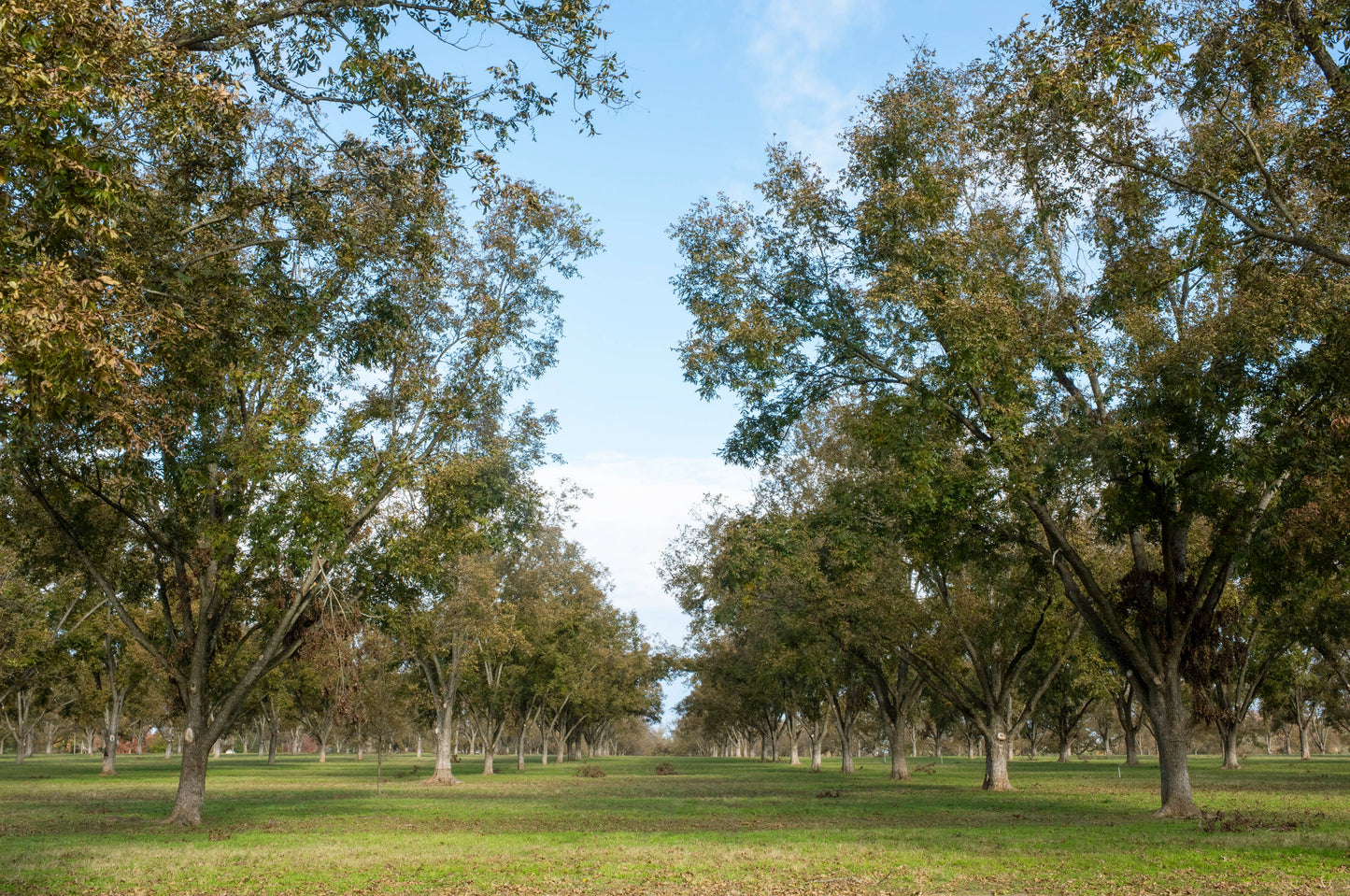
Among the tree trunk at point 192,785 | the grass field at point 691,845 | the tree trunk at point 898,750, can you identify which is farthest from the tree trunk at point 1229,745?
the tree trunk at point 192,785

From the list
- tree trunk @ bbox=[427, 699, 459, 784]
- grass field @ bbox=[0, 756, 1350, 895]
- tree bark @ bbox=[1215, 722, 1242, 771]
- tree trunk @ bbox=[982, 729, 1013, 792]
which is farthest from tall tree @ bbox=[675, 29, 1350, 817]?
tree bark @ bbox=[1215, 722, 1242, 771]

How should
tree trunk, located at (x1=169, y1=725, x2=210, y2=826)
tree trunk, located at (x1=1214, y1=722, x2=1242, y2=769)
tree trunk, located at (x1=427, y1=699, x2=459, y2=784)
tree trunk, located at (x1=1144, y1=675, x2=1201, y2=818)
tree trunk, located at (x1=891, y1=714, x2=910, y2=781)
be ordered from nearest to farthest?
tree trunk, located at (x1=1144, y1=675, x2=1201, y2=818), tree trunk, located at (x1=169, y1=725, x2=210, y2=826), tree trunk, located at (x1=891, y1=714, x2=910, y2=781), tree trunk, located at (x1=427, y1=699, x2=459, y2=784), tree trunk, located at (x1=1214, y1=722, x2=1242, y2=769)

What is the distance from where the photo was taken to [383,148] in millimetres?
11711

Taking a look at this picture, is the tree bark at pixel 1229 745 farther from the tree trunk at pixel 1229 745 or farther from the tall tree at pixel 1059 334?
the tall tree at pixel 1059 334

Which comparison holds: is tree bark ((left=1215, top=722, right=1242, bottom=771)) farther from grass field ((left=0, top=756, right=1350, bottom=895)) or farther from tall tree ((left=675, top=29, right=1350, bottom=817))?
tall tree ((left=675, top=29, right=1350, bottom=817))

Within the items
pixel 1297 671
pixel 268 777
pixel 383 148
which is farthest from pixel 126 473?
pixel 1297 671

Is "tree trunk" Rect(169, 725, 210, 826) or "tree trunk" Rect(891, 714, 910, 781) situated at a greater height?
"tree trunk" Rect(169, 725, 210, 826)

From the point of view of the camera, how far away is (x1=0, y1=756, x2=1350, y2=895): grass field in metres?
11.9

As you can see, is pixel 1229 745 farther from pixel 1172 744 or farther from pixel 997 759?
pixel 1172 744

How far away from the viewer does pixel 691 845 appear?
1605 cm

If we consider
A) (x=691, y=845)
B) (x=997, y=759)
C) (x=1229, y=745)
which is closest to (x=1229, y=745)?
(x=1229, y=745)

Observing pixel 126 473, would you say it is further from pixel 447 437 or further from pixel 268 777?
pixel 268 777

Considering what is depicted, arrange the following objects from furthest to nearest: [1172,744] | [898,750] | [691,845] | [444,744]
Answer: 1. [444,744]
2. [898,750]
3. [1172,744]
4. [691,845]

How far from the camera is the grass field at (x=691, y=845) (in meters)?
11.9
